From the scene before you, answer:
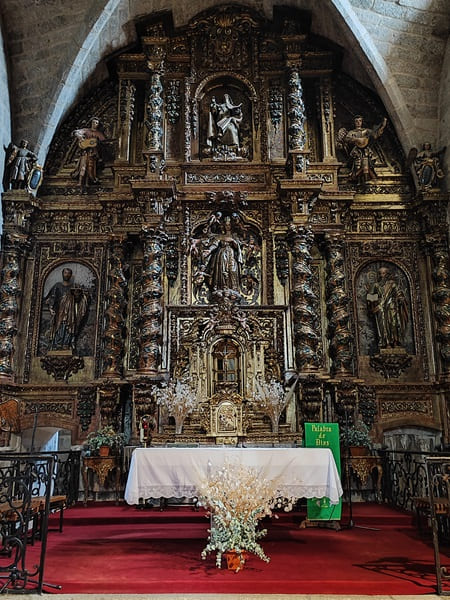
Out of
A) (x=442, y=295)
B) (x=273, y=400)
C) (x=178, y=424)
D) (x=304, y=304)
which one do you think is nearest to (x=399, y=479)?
(x=273, y=400)

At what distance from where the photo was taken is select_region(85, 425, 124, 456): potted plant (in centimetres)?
1038

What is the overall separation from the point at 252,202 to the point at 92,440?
6.40 m

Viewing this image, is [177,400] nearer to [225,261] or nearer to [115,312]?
[115,312]

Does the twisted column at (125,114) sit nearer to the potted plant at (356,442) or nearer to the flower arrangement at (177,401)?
the flower arrangement at (177,401)

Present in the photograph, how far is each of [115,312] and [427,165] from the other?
7679 millimetres

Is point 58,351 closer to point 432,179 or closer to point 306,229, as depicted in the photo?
point 306,229

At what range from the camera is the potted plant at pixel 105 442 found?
10.4 metres

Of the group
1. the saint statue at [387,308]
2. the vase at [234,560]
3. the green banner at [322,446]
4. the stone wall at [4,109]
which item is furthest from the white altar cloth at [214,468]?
the stone wall at [4,109]

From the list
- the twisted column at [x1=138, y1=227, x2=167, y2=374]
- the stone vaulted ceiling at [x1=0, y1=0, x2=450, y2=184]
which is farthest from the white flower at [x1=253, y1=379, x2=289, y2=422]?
the stone vaulted ceiling at [x1=0, y1=0, x2=450, y2=184]

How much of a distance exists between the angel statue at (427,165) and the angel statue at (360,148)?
950 millimetres

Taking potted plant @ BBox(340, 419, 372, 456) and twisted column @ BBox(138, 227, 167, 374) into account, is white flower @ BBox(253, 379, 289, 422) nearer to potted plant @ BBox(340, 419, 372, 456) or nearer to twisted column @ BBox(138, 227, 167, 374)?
potted plant @ BBox(340, 419, 372, 456)

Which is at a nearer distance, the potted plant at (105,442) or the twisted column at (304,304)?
the potted plant at (105,442)

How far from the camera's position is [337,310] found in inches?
479

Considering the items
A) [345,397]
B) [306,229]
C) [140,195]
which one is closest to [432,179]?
[306,229]
